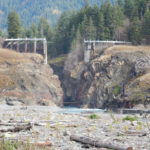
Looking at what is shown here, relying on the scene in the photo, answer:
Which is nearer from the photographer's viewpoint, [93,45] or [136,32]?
[136,32]

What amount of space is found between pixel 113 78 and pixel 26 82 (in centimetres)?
1923

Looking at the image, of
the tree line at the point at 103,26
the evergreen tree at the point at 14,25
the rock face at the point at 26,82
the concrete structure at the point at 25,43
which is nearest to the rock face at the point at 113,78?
the rock face at the point at 26,82

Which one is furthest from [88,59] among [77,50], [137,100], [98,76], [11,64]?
[137,100]

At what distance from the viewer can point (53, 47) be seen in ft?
538

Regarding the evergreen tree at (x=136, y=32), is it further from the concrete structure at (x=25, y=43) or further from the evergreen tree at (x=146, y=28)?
the concrete structure at (x=25, y=43)

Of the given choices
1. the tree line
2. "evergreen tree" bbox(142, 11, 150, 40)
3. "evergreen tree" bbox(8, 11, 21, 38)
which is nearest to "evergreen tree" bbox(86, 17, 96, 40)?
the tree line

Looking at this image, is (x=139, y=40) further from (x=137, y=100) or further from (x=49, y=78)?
(x=137, y=100)

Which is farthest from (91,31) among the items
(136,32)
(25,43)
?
(25,43)

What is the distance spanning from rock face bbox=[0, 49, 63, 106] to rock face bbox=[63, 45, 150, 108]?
7.48 meters

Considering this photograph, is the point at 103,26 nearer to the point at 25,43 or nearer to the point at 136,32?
the point at 136,32

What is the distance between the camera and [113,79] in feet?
404

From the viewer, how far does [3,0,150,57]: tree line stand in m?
139

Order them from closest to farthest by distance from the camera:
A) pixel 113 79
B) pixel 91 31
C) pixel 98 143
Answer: pixel 98 143
pixel 113 79
pixel 91 31

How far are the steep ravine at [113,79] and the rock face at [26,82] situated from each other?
24.4 feet
